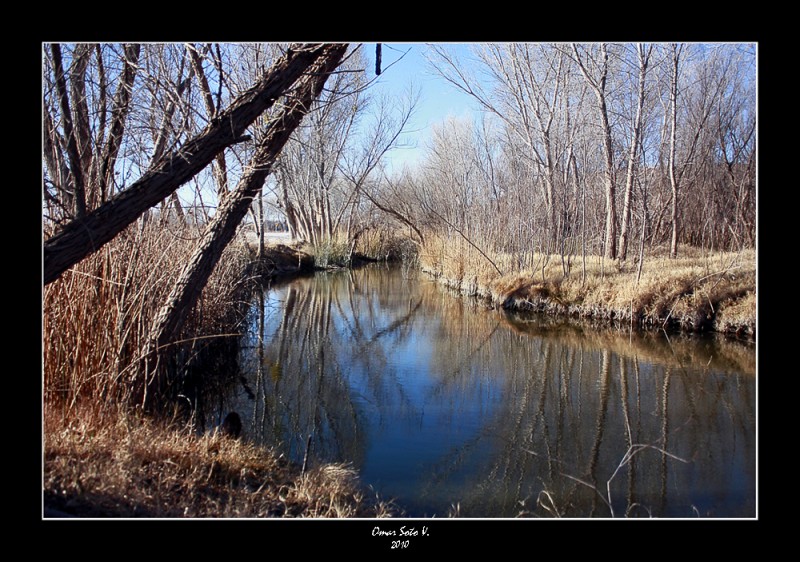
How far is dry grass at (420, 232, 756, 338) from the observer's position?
30.1 feet

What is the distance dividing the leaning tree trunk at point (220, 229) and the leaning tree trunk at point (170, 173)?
28 centimetres

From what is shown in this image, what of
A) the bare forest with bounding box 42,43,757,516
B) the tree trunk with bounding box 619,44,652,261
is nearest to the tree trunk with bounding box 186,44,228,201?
the bare forest with bounding box 42,43,757,516

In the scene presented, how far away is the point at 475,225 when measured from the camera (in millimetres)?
15125

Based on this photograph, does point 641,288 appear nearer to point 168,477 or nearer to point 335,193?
point 168,477

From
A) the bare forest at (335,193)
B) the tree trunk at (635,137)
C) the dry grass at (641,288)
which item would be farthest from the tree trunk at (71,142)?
the tree trunk at (635,137)

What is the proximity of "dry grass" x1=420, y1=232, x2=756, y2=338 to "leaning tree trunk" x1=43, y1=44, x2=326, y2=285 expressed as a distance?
7.60 metres

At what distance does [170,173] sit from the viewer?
12.7 feet

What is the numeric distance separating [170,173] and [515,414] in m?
4.03

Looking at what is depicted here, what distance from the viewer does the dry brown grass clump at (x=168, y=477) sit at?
9.98 ft

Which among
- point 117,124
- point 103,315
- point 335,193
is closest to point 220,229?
point 103,315

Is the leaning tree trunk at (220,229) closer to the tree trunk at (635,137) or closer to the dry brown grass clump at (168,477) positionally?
the dry brown grass clump at (168,477)

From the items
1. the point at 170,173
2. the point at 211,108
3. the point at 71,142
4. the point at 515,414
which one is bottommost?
the point at 515,414
